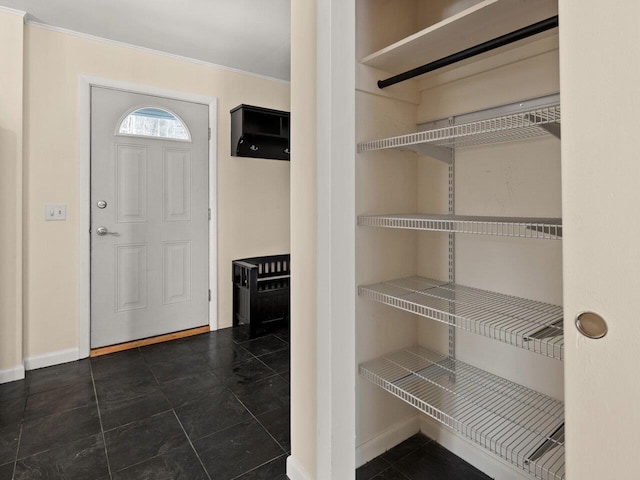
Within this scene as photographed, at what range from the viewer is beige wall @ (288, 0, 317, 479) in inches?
53.6

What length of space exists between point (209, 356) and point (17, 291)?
4.37 feet

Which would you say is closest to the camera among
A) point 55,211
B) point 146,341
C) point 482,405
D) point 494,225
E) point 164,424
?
point 494,225

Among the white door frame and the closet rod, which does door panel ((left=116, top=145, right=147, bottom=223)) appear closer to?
the white door frame

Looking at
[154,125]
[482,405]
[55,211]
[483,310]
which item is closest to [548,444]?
[482,405]

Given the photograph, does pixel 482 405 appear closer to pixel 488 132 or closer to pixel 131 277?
pixel 488 132

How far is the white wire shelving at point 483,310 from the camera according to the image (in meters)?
1.08

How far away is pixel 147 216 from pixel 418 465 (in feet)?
8.49

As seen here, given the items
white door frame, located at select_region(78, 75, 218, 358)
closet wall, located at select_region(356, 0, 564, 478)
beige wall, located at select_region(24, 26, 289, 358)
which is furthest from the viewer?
Result: white door frame, located at select_region(78, 75, 218, 358)

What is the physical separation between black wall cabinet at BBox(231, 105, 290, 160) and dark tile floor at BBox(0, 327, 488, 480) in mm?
1782

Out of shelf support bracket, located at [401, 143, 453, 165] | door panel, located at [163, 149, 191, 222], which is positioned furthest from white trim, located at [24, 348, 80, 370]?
shelf support bracket, located at [401, 143, 453, 165]

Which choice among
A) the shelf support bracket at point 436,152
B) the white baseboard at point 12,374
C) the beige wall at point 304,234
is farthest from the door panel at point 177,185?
the shelf support bracket at point 436,152

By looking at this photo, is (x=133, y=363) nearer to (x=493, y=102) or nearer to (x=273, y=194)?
(x=273, y=194)

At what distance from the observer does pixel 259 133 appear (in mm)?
3303

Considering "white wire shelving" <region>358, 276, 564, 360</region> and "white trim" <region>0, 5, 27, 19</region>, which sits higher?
"white trim" <region>0, 5, 27, 19</region>
